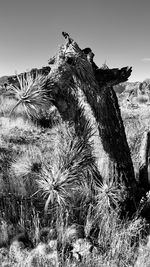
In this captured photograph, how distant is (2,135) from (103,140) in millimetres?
5884

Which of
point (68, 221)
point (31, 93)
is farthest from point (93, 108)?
point (68, 221)

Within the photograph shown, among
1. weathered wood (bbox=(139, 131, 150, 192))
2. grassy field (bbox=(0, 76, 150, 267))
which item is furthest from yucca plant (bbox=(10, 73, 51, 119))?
weathered wood (bbox=(139, 131, 150, 192))

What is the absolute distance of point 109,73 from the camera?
122 inches

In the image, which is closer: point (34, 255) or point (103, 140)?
point (34, 255)

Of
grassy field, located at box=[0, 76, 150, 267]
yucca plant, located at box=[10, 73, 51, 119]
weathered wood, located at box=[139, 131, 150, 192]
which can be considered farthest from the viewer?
weathered wood, located at box=[139, 131, 150, 192]

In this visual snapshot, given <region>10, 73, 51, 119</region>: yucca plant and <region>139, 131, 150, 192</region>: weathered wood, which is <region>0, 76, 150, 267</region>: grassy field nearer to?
<region>10, 73, 51, 119</region>: yucca plant

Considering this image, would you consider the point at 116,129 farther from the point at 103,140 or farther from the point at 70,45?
the point at 70,45

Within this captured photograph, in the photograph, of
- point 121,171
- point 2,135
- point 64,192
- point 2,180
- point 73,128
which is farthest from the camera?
point 2,135

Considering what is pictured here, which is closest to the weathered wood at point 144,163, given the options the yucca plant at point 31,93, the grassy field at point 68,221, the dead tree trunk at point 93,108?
the dead tree trunk at point 93,108

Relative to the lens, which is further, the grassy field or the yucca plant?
the grassy field

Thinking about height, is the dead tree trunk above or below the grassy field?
above

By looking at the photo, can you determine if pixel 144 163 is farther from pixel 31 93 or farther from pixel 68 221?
pixel 31 93

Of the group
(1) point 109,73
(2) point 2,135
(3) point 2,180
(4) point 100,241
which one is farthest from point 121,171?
(2) point 2,135

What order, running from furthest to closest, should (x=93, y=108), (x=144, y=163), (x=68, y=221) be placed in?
1. (x=144, y=163)
2. (x=68, y=221)
3. (x=93, y=108)
